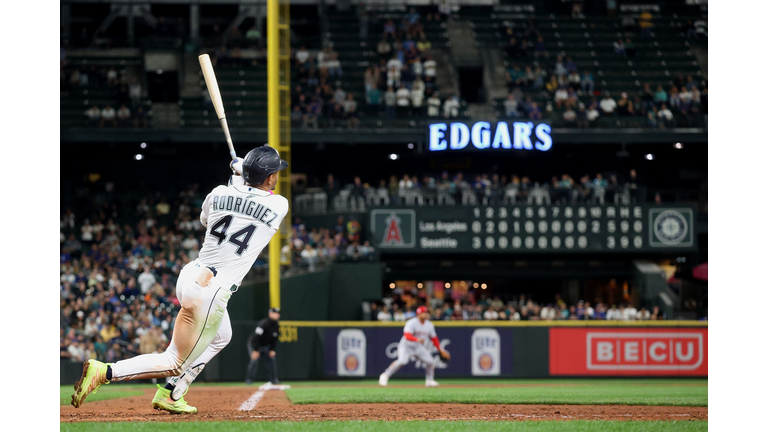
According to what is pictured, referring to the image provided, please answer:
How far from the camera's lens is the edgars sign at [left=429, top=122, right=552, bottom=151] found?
2055cm

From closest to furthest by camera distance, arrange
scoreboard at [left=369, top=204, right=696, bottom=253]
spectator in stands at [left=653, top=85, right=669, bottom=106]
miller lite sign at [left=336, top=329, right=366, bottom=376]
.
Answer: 1. miller lite sign at [left=336, top=329, right=366, bottom=376]
2. scoreboard at [left=369, top=204, right=696, bottom=253]
3. spectator in stands at [left=653, top=85, right=669, bottom=106]

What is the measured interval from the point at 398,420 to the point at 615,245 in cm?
1380

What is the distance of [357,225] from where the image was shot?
768 inches

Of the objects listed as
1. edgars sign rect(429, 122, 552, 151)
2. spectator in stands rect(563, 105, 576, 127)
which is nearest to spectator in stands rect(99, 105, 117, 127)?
edgars sign rect(429, 122, 552, 151)

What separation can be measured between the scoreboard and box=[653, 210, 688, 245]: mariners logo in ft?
0.97

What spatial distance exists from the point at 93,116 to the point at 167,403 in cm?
1647

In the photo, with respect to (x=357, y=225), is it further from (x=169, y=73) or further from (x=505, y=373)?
(x=169, y=73)

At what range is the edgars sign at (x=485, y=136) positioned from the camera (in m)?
20.5

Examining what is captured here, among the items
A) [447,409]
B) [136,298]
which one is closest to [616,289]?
[136,298]

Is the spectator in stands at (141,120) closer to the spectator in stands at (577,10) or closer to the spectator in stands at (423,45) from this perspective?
the spectator in stands at (423,45)

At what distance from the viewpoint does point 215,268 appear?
600cm

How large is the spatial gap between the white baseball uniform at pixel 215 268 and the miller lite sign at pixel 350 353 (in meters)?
9.73

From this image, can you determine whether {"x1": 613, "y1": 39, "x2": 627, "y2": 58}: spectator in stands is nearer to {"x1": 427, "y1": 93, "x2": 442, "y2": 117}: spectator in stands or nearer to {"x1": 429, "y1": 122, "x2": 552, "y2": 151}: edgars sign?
{"x1": 429, "y1": 122, "x2": 552, "y2": 151}: edgars sign

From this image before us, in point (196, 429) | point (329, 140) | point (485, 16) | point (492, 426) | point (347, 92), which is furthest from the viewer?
point (485, 16)
